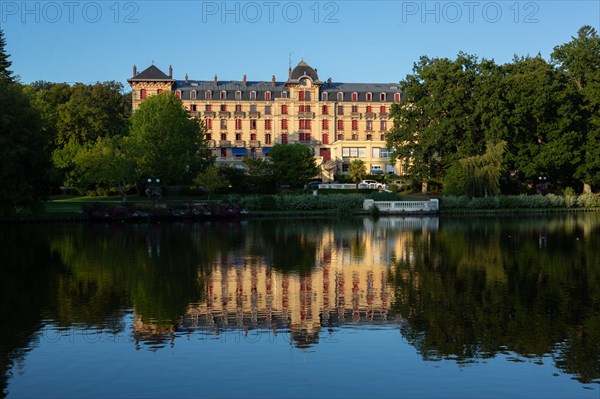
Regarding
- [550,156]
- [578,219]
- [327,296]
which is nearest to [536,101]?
[550,156]

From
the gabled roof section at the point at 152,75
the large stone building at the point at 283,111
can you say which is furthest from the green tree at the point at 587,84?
the gabled roof section at the point at 152,75

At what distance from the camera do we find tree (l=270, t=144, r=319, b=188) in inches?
2936

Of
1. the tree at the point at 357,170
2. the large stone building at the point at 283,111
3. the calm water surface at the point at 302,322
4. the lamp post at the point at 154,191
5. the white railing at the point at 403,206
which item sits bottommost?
the calm water surface at the point at 302,322

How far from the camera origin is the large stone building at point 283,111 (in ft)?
340

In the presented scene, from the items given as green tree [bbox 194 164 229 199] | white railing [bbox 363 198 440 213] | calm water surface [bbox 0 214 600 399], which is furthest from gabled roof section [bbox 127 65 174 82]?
calm water surface [bbox 0 214 600 399]

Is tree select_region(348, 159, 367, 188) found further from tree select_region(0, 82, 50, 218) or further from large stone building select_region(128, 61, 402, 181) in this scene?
tree select_region(0, 82, 50, 218)

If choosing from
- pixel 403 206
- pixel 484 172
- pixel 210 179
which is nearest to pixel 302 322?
pixel 403 206

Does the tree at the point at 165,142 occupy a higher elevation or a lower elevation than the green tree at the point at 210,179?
higher

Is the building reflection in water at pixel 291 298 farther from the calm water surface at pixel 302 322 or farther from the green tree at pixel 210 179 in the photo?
the green tree at pixel 210 179

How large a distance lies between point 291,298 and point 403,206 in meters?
39.2

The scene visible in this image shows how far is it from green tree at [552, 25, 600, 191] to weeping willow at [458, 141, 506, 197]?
9820 mm

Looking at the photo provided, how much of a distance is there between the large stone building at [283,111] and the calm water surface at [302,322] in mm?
74867

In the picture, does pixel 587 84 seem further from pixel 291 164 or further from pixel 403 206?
pixel 291 164

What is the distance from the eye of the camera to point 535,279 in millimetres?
21203
